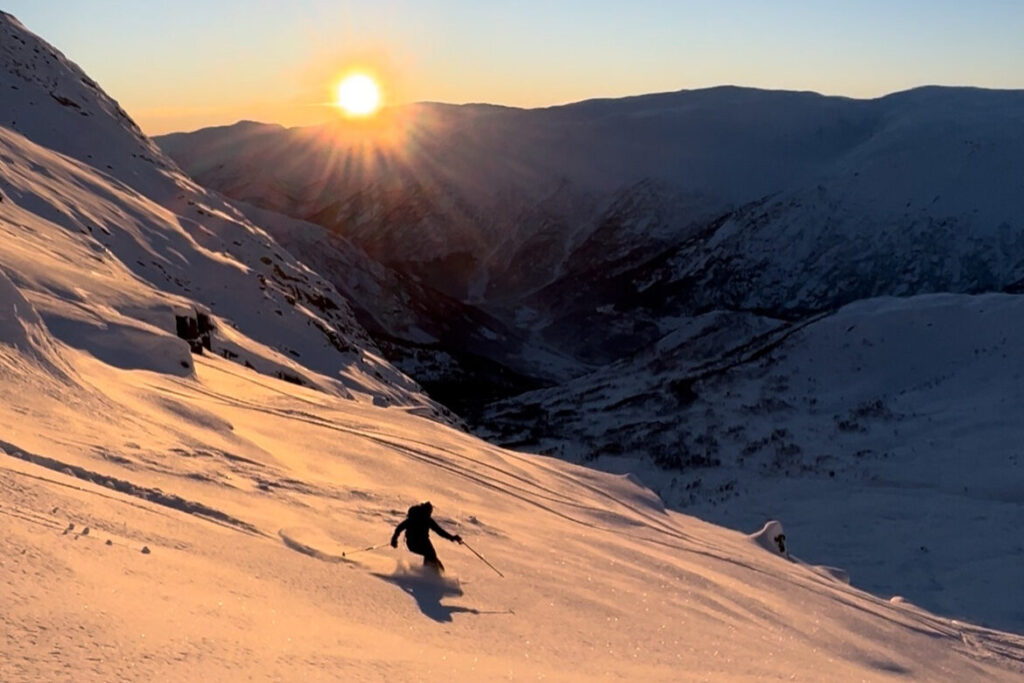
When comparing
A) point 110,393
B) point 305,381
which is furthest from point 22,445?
point 305,381

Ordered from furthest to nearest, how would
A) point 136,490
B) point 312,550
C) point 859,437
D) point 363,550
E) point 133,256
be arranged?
1. point 859,437
2. point 133,256
3. point 363,550
4. point 312,550
5. point 136,490

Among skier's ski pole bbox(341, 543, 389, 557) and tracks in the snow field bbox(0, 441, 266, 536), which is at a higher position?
tracks in the snow field bbox(0, 441, 266, 536)

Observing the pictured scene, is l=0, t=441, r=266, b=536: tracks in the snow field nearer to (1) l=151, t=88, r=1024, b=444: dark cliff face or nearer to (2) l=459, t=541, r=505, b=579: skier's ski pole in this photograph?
(2) l=459, t=541, r=505, b=579: skier's ski pole

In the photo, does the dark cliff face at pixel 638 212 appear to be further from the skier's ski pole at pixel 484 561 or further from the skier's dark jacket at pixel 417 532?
the skier's dark jacket at pixel 417 532

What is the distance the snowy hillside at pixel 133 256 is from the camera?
18578mm

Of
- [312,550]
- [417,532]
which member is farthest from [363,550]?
[312,550]

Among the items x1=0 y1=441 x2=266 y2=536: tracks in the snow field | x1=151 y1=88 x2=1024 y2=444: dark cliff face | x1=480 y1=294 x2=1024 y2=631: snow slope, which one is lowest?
x1=480 y1=294 x2=1024 y2=631: snow slope

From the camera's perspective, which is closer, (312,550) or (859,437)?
(312,550)

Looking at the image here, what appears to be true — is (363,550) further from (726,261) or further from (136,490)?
(726,261)

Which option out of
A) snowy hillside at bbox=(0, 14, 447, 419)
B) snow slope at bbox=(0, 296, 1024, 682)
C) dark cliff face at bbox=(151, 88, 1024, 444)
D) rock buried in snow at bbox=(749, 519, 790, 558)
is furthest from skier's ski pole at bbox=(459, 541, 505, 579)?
dark cliff face at bbox=(151, 88, 1024, 444)

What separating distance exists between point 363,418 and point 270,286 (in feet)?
69.1

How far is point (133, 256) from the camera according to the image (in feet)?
103

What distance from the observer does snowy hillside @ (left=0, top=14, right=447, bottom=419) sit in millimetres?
18578

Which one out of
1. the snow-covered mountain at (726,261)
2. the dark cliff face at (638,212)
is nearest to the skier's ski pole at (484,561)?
the snow-covered mountain at (726,261)
